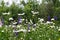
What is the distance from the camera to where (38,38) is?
5652 mm

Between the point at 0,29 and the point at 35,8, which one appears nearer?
the point at 0,29

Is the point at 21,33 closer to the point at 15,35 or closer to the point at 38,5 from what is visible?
the point at 15,35

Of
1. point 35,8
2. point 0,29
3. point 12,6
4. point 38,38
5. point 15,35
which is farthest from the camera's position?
point 12,6

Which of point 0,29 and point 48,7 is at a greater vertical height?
point 0,29

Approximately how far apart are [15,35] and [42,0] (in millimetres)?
7173

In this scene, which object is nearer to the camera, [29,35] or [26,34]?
[26,34]

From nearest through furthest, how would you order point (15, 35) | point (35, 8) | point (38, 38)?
point (15, 35), point (38, 38), point (35, 8)

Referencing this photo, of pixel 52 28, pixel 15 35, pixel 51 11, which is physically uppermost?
pixel 15 35

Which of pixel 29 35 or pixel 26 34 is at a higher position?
pixel 26 34

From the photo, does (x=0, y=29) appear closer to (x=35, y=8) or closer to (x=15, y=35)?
(x=15, y=35)

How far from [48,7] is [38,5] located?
449 millimetres

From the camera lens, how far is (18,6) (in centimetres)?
1249

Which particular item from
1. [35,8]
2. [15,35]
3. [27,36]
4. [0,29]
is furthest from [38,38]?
[35,8]

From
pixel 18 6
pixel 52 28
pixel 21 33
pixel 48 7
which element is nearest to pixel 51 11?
pixel 48 7
